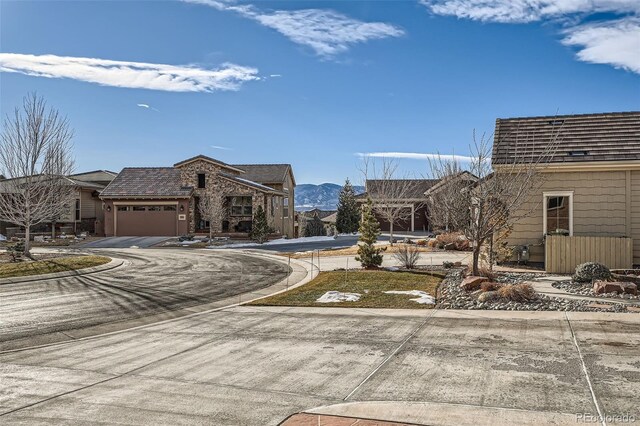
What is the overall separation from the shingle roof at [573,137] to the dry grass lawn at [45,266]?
18.3 metres

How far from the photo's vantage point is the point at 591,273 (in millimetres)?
14742

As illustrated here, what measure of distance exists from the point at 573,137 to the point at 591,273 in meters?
6.76

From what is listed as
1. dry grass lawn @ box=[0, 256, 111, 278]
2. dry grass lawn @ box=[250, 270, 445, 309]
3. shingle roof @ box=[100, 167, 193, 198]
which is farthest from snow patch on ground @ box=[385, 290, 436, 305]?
shingle roof @ box=[100, 167, 193, 198]

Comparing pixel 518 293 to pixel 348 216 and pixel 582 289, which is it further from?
pixel 348 216

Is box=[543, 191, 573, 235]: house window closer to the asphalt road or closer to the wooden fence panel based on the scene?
the wooden fence panel

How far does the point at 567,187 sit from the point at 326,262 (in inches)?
438

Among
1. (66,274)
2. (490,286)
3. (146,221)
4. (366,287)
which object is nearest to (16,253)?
(66,274)

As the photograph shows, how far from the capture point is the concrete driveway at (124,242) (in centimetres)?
3812

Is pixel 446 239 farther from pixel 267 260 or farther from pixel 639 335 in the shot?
pixel 639 335

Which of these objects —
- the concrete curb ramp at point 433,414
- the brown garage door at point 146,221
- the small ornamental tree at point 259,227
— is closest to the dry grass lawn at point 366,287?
the concrete curb ramp at point 433,414

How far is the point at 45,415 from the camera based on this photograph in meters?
6.10

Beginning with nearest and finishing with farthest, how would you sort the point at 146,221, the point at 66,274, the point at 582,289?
the point at 582,289
the point at 66,274
the point at 146,221

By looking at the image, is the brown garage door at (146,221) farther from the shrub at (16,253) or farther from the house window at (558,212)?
the house window at (558,212)

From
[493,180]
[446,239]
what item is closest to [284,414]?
[493,180]
